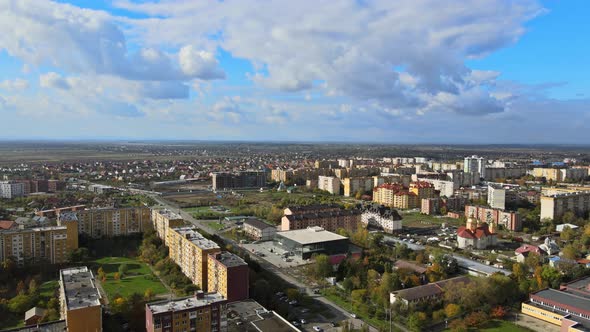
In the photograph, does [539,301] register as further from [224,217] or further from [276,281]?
[224,217]

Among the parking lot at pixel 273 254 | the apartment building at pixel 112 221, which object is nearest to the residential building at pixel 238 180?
the apartment building at pixel 112 221

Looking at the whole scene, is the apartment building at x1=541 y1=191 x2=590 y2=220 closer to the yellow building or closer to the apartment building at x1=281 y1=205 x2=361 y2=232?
the apartment building at x1=281 y1=205 x2=361 y2=232

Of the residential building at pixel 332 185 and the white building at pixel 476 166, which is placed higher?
the white building at pixel 476 166

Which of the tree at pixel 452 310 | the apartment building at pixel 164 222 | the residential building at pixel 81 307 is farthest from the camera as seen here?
the apartment building at pixel 164 222

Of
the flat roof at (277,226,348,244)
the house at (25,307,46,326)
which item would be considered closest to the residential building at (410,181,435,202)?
the flat roof at (277,226,348,244)

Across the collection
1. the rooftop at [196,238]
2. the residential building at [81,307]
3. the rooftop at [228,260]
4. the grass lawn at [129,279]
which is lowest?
the grass lawn at [129,279]

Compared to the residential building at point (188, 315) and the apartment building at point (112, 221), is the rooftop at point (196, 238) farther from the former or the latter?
the apartment building at point (112, 221)

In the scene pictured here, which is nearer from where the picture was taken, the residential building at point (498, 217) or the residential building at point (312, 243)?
the residential building at point (312, 243)

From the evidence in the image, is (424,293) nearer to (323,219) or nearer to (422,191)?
(323,219)
